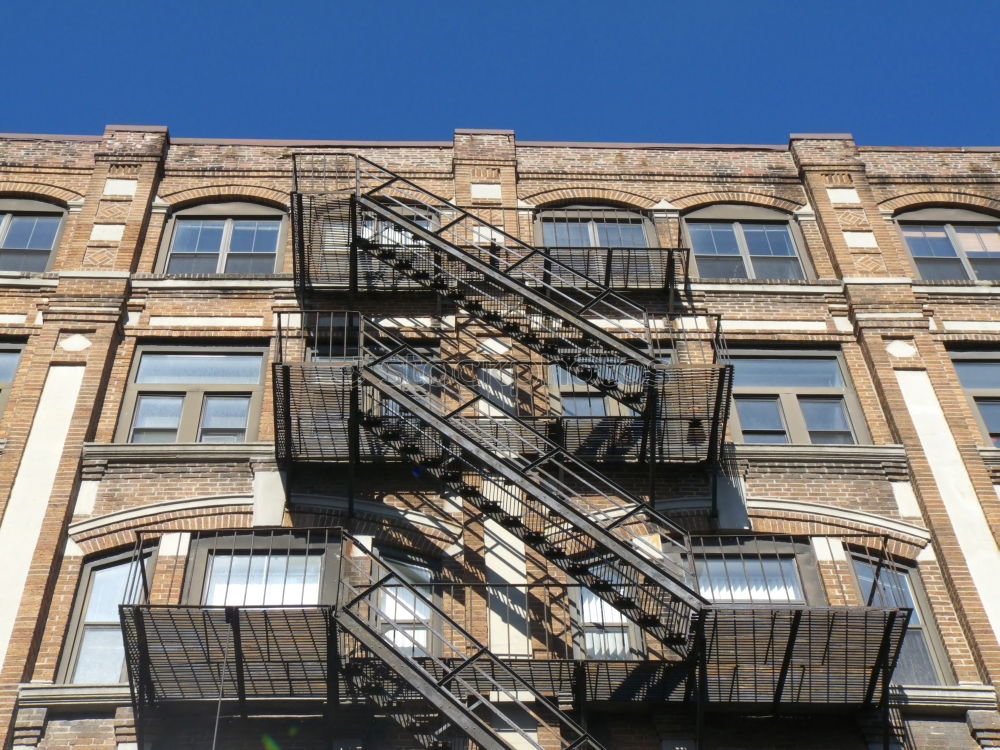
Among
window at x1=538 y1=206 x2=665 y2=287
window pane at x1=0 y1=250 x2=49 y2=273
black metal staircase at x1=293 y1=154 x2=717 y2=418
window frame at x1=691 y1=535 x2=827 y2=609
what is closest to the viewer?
window frame at x1=691 y1=535 x2=827 y2=609

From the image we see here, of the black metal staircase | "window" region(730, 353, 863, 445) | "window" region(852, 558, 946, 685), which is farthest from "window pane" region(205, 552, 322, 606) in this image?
"window" region(852, 558, 946, 685)

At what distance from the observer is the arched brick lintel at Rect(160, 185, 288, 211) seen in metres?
21.3

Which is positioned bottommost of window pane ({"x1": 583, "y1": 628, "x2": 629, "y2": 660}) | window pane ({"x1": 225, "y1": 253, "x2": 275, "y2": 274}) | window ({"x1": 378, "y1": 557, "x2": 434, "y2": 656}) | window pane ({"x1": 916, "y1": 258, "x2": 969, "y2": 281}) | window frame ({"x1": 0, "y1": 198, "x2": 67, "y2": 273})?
window pane ({"x1": 583, "y1": 628, "x2": 629, "y2": 660})

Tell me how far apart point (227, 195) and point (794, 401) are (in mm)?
10023

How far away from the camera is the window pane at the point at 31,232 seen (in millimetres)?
20547

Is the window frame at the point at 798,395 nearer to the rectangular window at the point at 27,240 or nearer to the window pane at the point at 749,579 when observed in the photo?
the window pane at the point at 749,579

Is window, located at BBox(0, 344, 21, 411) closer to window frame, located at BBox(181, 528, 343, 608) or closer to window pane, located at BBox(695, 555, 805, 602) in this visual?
window frame, located at BBox(181, 528, 343, 608)

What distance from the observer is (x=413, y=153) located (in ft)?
73.8

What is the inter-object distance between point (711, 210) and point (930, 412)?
19.1 feet

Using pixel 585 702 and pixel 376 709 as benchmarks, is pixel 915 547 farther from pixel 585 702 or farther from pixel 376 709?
pixel 376 709

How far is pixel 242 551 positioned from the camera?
15727 millimetres

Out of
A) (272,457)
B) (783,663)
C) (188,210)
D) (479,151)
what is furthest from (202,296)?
(783,663)

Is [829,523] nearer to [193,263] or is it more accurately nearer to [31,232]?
[193,263]

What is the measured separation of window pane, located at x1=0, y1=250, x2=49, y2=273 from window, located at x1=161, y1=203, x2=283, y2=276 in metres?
1.95
